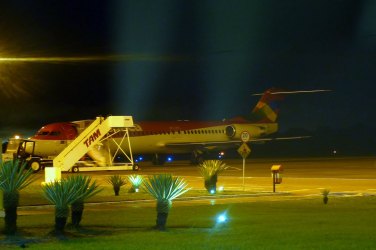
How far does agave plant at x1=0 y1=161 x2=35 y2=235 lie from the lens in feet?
51.9

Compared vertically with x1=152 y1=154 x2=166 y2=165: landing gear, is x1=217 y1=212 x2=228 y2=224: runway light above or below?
below

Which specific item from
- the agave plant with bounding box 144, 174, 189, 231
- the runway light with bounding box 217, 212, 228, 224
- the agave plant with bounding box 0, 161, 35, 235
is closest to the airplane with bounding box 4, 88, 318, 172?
the runway light with bounding box 217, 212, 228, 224

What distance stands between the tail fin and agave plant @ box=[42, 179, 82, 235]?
Result: 6039cm

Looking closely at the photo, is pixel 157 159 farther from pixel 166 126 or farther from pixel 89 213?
pixel 89 213

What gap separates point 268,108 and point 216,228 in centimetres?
6071

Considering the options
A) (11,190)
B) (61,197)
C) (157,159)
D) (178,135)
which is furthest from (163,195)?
(157,159)

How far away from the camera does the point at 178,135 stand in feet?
218

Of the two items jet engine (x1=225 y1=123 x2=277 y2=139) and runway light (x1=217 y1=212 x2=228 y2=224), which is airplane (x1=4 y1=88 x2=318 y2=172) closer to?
jet engine (x1=225 y1=123 x2=277 y2=139)

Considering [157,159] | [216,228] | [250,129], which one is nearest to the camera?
[216,228]

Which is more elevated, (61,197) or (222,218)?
(61,197)

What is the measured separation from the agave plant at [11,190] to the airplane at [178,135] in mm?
39852

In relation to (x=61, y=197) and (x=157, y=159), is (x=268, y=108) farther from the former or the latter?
(x=61, y=197)

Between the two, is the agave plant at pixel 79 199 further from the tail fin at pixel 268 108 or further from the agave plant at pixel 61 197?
the tail fin at pixel 268 108

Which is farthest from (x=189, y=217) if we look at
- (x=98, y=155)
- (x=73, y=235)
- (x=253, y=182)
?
(x=98, y=155)
